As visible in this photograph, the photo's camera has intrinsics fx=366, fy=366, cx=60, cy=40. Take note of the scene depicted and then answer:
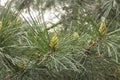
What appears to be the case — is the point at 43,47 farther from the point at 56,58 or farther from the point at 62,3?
the point at 62,3

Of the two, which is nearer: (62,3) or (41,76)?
(41,76)

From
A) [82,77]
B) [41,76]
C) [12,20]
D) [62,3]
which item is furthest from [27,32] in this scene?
[62,3]

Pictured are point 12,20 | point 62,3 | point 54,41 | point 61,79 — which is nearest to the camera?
point 54,41

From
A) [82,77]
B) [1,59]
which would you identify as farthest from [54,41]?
[82,77]

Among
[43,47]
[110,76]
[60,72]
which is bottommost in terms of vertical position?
[110,76]

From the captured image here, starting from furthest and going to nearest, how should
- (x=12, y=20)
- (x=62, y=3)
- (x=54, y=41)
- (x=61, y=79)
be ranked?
(x=62, y=3) → (x=61, y=79) → (x=12, y=20) → (x=54, y=41)

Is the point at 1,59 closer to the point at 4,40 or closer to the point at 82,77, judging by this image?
the point at 4,40

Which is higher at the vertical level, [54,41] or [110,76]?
[54,41]

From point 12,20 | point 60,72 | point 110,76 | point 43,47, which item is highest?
point 12,20

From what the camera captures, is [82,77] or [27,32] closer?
[27,32]
